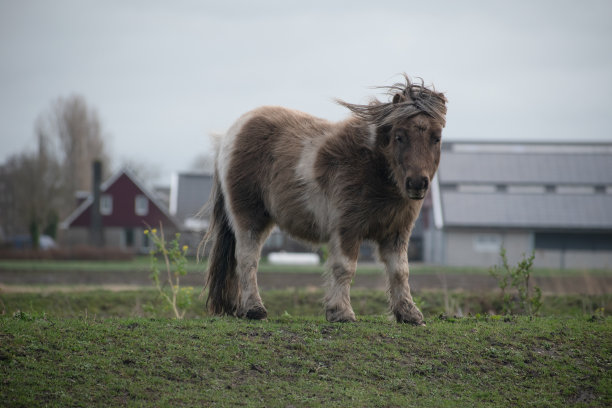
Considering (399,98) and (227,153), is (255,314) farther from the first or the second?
(399,98)

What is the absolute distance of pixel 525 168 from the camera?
42750 millimetres

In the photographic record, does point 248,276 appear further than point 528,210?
No

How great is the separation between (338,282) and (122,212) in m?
48.6

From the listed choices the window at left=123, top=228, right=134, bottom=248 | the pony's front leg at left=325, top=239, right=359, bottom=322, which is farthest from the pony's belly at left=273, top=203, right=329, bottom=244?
the window at left=123, top=228, right=134, bottom=248

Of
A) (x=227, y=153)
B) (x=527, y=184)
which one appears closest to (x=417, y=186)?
(x=227, y=153)

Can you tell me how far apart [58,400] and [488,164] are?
41.0 metres

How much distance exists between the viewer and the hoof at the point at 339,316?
7.23 metres

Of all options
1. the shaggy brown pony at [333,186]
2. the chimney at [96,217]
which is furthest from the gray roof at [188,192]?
the shaggy brown pony at [333,186]

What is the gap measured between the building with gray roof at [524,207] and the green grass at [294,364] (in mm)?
33036

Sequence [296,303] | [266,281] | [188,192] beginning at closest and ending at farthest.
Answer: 1. [296,303]
2. [266,281]
3. [188,192]

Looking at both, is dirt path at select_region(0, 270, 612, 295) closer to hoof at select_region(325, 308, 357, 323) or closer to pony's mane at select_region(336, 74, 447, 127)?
hoof at select_region(325, 308, 357, 323)

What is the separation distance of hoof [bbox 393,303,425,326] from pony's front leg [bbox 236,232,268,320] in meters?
1.64

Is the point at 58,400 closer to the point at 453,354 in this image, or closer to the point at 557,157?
the point at 453,354

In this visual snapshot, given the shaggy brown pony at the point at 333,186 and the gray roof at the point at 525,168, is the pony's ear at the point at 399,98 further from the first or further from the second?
the gray roof at the point at 525,168
